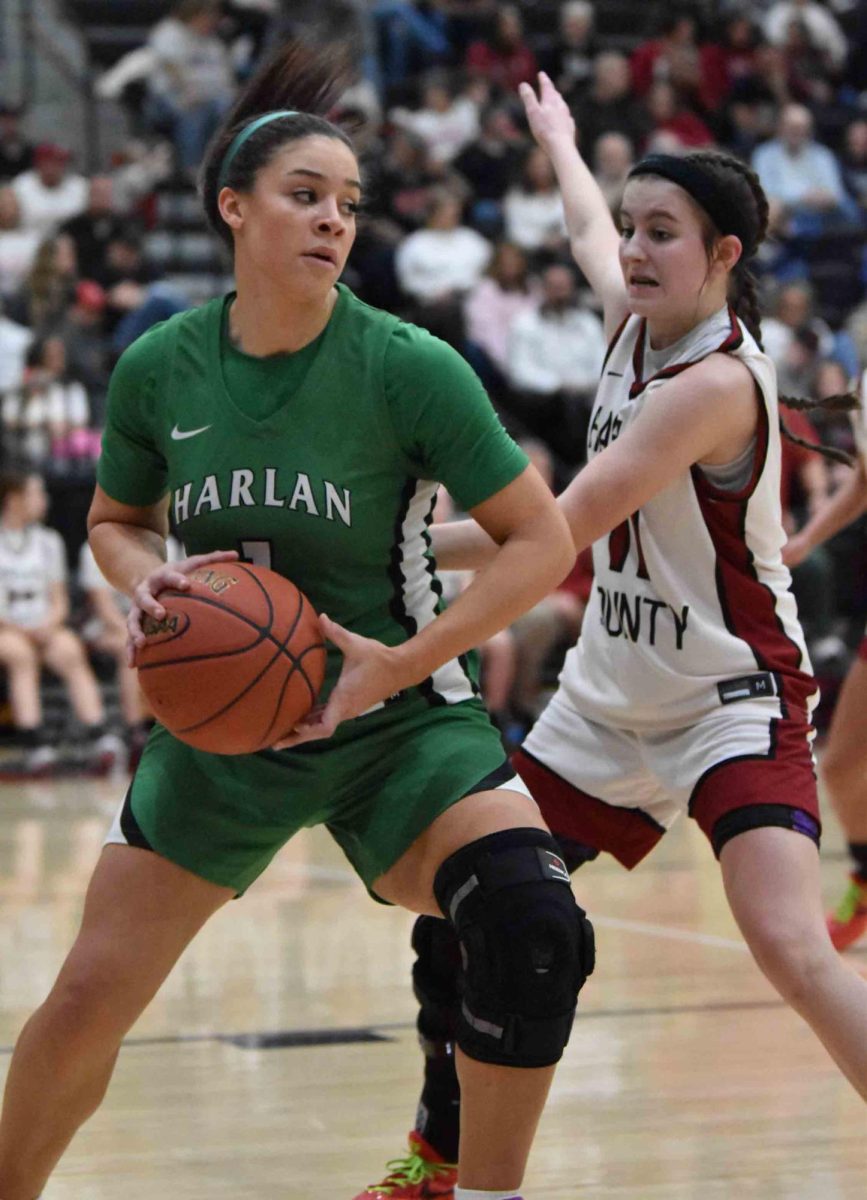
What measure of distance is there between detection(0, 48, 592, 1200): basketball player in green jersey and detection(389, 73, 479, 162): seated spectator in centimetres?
1087

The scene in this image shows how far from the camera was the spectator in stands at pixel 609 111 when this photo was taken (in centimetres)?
1369

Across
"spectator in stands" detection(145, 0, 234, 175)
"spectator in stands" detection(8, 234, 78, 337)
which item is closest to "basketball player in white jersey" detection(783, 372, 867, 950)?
"spectator in stands" detection(8, 234, 78, 337)

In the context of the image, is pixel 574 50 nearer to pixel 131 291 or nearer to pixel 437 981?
pixel 131 291

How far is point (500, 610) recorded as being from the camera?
2.79 metres

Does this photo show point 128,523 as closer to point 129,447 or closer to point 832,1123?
point 129,447

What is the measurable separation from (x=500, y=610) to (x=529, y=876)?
37cm

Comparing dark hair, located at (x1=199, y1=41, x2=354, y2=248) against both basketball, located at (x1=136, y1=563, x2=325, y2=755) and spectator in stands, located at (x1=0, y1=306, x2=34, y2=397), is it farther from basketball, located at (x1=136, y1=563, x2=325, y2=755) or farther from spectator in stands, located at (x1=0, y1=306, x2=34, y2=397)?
spectator in stands, located at (x1=0, y1=306, x2=34, y2=397)

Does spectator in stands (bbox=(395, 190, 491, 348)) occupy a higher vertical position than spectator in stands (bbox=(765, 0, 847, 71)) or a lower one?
lower

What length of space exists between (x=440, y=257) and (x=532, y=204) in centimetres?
109

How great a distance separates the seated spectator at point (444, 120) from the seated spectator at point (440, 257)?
1.36 m

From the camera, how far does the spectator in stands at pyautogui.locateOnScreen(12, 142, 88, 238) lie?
489 inches

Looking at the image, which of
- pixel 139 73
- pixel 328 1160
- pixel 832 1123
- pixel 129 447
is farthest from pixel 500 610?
pixel 139 73

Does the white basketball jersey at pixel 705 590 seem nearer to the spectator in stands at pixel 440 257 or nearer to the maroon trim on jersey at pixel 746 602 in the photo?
the maroon trim on jersey at pixel 746 602

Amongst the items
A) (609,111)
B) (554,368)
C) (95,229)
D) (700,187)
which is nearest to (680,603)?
(700,187)
